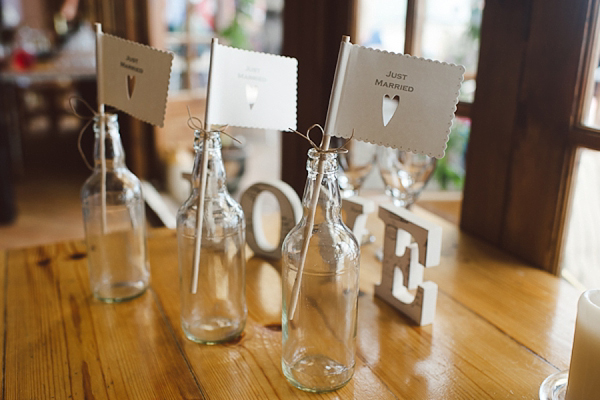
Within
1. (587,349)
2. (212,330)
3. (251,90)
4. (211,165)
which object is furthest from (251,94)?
(587,349)

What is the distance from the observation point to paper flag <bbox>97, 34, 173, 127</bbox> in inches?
30.2

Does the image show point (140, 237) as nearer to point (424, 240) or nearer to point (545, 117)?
point (424, 240)

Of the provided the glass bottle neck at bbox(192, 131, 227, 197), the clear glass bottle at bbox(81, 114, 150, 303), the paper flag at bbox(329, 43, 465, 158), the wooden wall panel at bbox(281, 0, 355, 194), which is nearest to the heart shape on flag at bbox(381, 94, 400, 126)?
the paper flag at bbox(329, 43, 465, 158)

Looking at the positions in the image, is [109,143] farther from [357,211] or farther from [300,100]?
[300,100]

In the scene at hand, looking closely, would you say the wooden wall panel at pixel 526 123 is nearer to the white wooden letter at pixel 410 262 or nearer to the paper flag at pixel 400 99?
the white wooden letter at pixel 410 262

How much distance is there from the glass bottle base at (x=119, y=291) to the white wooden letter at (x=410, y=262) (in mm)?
412

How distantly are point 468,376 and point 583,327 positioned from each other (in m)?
0.19

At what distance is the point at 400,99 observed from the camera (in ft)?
2.12

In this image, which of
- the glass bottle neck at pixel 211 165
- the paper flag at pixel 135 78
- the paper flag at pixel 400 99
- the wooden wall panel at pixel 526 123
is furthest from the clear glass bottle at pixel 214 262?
the wooden wall panel at pixel 526 123

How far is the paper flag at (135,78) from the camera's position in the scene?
767 millimetres

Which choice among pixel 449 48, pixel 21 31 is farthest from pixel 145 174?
pixel 21 31

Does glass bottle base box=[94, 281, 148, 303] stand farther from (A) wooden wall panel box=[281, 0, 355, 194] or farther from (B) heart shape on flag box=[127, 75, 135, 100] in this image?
(A) wooden wall panel box=[281, 0, 355, 194]

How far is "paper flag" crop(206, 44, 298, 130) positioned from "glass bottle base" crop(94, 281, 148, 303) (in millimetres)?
363

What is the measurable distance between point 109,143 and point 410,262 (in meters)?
0.52
